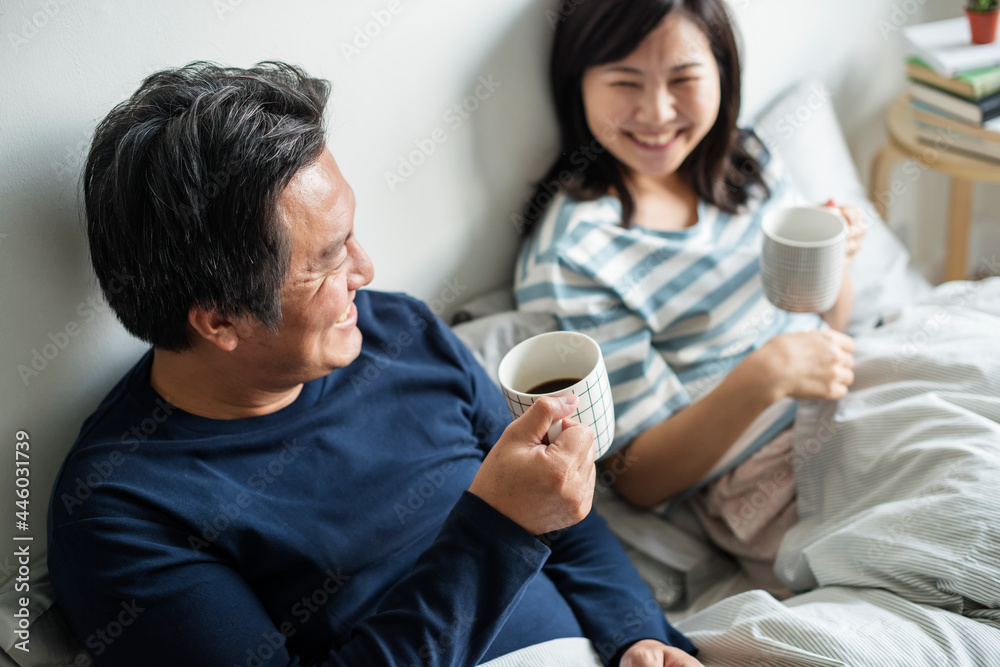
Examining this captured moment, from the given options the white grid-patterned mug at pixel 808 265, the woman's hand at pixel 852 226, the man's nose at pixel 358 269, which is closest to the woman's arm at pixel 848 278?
the woman's hand at pixel 852 226

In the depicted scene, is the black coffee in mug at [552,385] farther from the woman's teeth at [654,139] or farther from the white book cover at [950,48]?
the white book cover at [950,48]

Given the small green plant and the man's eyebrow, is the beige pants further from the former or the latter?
the small green plant

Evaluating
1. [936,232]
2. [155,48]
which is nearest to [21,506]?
[155,48]

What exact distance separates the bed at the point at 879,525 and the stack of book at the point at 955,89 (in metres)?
0.47

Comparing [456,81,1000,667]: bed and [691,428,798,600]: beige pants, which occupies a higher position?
[456,81,1000,667]: bed

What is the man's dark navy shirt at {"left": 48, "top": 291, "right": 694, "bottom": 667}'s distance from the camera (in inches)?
33.3

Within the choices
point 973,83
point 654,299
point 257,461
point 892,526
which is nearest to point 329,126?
point 257,461

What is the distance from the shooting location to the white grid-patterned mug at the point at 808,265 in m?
1.16

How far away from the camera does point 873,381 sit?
4.26 ft

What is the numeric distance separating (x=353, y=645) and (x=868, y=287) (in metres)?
1.26

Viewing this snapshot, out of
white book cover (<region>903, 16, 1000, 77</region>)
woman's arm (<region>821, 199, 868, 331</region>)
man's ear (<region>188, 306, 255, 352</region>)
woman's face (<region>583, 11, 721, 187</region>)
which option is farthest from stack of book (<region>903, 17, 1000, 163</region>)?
man's ear (<region>188, 306, 255, 352</region>)

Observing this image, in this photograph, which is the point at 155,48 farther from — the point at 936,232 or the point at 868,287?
the point at 936,232

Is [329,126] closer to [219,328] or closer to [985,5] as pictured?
[219,328]

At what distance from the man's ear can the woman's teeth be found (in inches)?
29.4
